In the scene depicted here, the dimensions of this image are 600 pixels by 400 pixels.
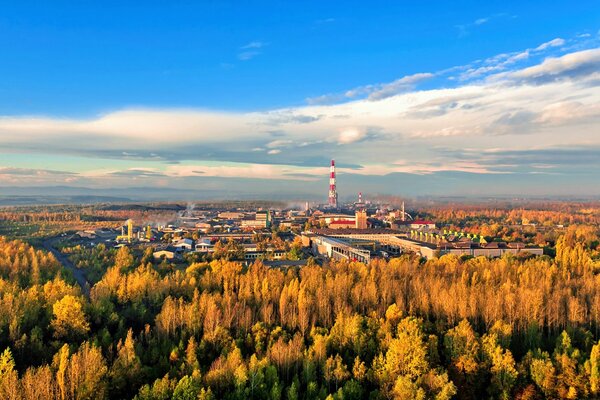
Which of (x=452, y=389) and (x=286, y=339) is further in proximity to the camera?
(x=286, y=339)

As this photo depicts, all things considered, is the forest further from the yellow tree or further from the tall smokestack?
the tall smokestack

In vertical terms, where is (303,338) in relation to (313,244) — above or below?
above

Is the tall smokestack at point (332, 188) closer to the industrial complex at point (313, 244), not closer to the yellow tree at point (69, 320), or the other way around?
the industrial complex at point (313, 244)

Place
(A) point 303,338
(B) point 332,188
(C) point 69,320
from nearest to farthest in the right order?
1. (A) point 303,338
2. (C) point 69,320
3. (B) point 332,188

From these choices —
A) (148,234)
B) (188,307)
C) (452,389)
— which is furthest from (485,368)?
(148,234)

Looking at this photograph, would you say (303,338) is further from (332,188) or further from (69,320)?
(332,188)

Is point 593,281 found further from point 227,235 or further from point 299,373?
point 227,235

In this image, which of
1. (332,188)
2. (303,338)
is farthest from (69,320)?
(332,188)

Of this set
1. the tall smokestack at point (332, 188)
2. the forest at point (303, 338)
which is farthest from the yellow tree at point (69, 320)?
the tall smokestack at point (332, 188)

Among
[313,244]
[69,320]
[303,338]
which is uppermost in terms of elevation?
[69,320]
